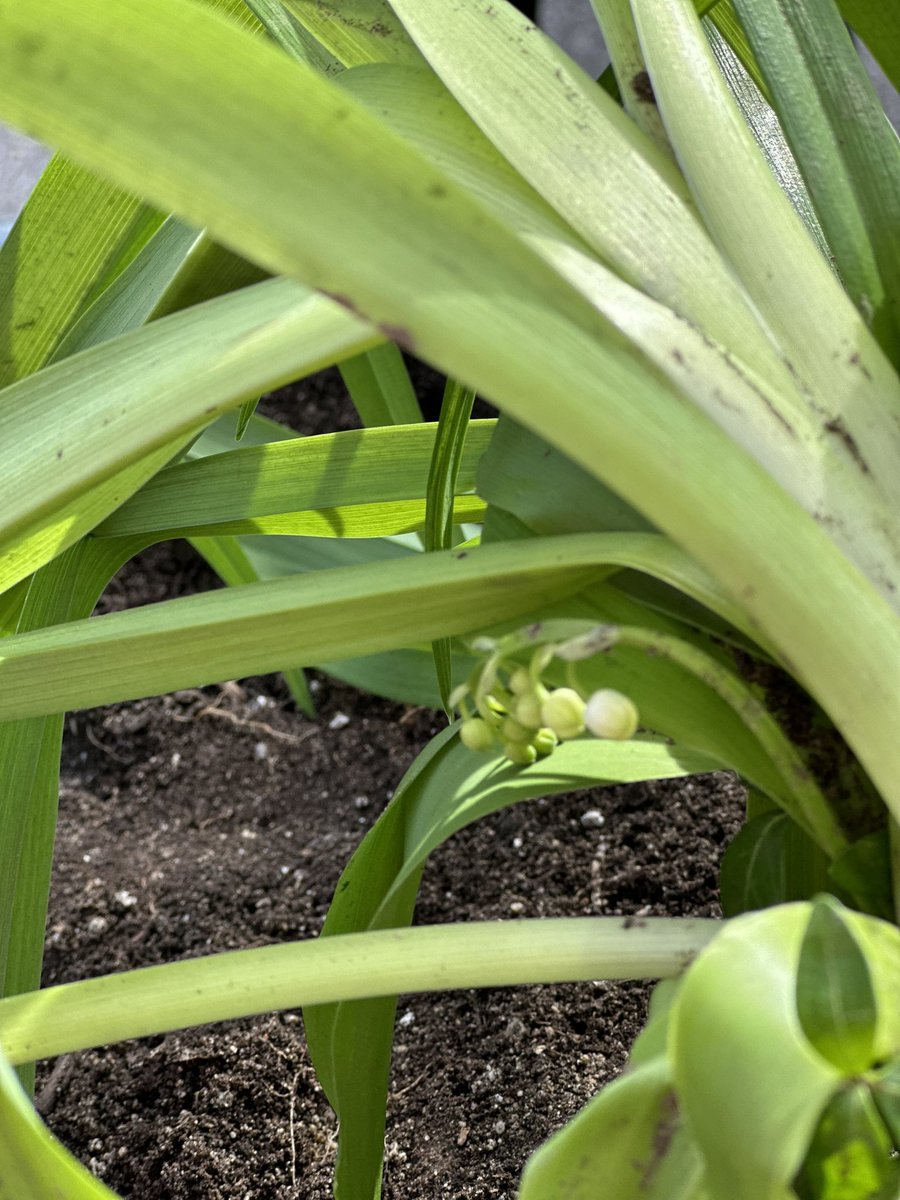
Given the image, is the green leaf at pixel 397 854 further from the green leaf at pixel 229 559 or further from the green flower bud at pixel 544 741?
the green leaf at pixel 229 559

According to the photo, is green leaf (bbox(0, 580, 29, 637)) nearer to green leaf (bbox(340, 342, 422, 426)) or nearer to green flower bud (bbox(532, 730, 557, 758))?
green flower bud (bbox(532, 730, 557, 758))

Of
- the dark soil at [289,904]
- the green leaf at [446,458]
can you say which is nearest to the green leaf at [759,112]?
the green leaf at [446,458]

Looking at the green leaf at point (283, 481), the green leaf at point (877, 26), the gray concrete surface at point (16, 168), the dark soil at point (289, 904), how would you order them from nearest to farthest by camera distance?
the green leaf at point (877, 26) → the green leaf at point (283, 481) → the dark soil at point (289, 904) → the gray concrete surface at point (16, 168)

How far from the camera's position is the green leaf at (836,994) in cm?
22

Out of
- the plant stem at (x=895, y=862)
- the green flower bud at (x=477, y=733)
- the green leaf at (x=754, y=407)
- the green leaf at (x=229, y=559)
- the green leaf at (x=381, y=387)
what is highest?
the green leaf at (x=754, y=407)

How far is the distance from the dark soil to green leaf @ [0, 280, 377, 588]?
46 cm

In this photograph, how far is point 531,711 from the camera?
29 cm

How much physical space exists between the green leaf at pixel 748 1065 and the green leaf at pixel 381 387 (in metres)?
0.68

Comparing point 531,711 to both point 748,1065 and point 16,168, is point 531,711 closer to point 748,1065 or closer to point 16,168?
point 748,1065

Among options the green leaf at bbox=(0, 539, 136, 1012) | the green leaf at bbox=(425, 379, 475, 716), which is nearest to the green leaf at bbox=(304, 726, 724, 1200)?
the green leaf at bbox=(425, 379, 475, 716)

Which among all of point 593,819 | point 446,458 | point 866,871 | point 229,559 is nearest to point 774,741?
point 866,871

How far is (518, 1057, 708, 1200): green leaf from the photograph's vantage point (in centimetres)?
22

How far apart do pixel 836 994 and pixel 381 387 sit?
2.26 ft

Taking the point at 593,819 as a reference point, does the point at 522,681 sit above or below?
above
